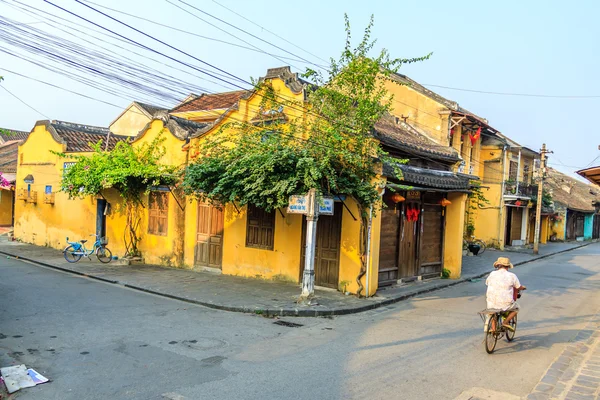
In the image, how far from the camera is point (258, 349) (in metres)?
7.68

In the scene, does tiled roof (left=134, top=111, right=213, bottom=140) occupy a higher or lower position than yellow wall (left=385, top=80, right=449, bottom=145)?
lower

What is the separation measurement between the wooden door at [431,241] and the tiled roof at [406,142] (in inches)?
67.7

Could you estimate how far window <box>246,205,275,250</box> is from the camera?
13961 mm

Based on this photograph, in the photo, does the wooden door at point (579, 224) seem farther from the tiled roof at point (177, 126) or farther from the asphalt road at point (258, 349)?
the tiled roof at point (177, 126)

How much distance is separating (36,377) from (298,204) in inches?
252

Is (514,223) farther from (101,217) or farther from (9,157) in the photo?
(9,157)

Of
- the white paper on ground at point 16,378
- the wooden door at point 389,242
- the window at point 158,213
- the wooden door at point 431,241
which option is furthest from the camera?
the window at point 158,213

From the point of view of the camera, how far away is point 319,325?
950 centimetres

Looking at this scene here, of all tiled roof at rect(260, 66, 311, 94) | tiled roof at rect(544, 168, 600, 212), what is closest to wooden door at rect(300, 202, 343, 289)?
tiled roof at rect(260, 66, 311, 94)

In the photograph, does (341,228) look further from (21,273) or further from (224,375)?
(21,273)

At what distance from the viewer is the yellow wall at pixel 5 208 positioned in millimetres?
27406

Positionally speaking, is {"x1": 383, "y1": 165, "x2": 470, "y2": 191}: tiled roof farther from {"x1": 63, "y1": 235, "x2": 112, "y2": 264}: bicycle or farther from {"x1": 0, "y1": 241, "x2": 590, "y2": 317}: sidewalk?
{"x1": 63, "y1": 235, "x2": 112, "y2": 264}: bicycle

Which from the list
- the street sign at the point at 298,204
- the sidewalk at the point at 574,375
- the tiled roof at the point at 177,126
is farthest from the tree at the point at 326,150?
the sidewalk at the point at 574,375

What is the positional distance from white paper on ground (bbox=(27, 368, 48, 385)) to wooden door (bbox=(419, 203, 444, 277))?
11.3 m
